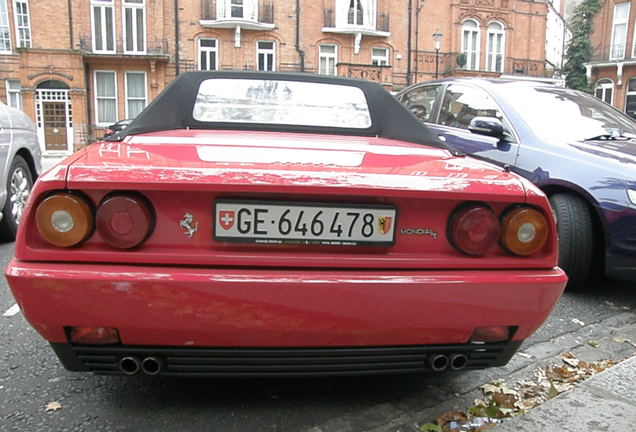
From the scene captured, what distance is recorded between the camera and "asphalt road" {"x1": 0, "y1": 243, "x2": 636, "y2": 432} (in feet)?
6.45

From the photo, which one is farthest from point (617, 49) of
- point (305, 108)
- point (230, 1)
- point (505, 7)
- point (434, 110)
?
point (305, 108)

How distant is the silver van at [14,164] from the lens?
14.9 ft

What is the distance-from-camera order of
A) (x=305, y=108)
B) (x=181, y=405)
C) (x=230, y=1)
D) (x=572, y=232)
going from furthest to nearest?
(x=230, y=1), (x=572, y=232), (x=305, y=108), (x=181, y=405)

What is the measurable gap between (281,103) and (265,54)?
83.2ft

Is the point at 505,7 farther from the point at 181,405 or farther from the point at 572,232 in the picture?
the point at 181,405

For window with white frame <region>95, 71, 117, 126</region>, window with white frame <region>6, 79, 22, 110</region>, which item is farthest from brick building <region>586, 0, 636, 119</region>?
window with white frame <region>6, 79, 22, 110</region>

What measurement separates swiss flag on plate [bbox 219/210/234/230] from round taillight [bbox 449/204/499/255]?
0.73 m

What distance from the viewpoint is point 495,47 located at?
30.1 metres

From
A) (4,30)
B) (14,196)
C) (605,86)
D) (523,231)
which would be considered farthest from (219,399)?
(605,86)

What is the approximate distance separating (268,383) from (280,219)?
0.91 metres

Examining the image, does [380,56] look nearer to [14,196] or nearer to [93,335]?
[14,196]

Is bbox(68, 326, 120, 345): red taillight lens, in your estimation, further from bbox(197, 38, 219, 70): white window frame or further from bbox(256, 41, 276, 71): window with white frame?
bbox(197, 38, 219, 70): white window frame

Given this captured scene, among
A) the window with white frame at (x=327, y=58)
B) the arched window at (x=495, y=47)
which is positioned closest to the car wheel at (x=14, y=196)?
the window with white frame at (x=327, y=58)

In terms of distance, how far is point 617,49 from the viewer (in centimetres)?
3328
